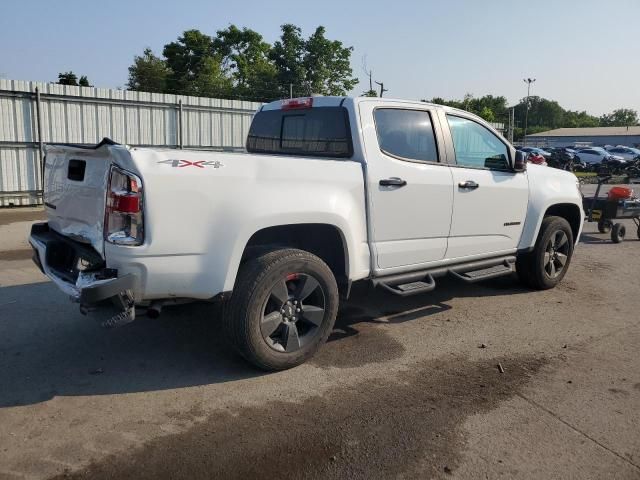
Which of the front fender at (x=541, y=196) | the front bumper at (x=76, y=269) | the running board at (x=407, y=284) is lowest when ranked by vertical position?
the running board at (x=407, y=284)

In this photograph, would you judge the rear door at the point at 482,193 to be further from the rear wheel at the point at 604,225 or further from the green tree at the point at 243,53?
the green tree at the point at 243,53

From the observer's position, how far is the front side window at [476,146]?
5.42 m

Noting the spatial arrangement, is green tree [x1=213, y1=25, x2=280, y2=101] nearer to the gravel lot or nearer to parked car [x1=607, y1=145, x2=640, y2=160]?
parked car [x1=607, y1=145, x2=640, y2=160]

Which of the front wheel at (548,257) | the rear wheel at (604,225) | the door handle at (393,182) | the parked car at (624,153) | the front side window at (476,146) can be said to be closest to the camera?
the door handle at (393,182)

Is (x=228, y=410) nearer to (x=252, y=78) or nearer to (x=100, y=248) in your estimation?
(x=100, y=248)

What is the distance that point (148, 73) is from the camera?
49.0 metres

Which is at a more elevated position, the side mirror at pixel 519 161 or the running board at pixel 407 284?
the side mirror at pixel 519 161

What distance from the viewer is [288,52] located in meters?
47.2

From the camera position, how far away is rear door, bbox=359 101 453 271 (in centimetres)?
461

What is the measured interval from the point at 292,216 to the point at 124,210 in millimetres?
1157

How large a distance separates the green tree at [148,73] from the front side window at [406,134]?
44.5 metres

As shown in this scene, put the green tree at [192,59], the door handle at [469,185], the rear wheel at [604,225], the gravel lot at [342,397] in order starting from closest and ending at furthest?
the gravel lot at [342,397] < the door handle at [469,185] < the rear wheel at [604,225] < the green tree at [192,59]

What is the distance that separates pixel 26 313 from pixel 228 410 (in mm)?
2891

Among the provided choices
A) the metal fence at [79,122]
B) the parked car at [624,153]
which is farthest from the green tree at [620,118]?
the metal fence at [79,122]
